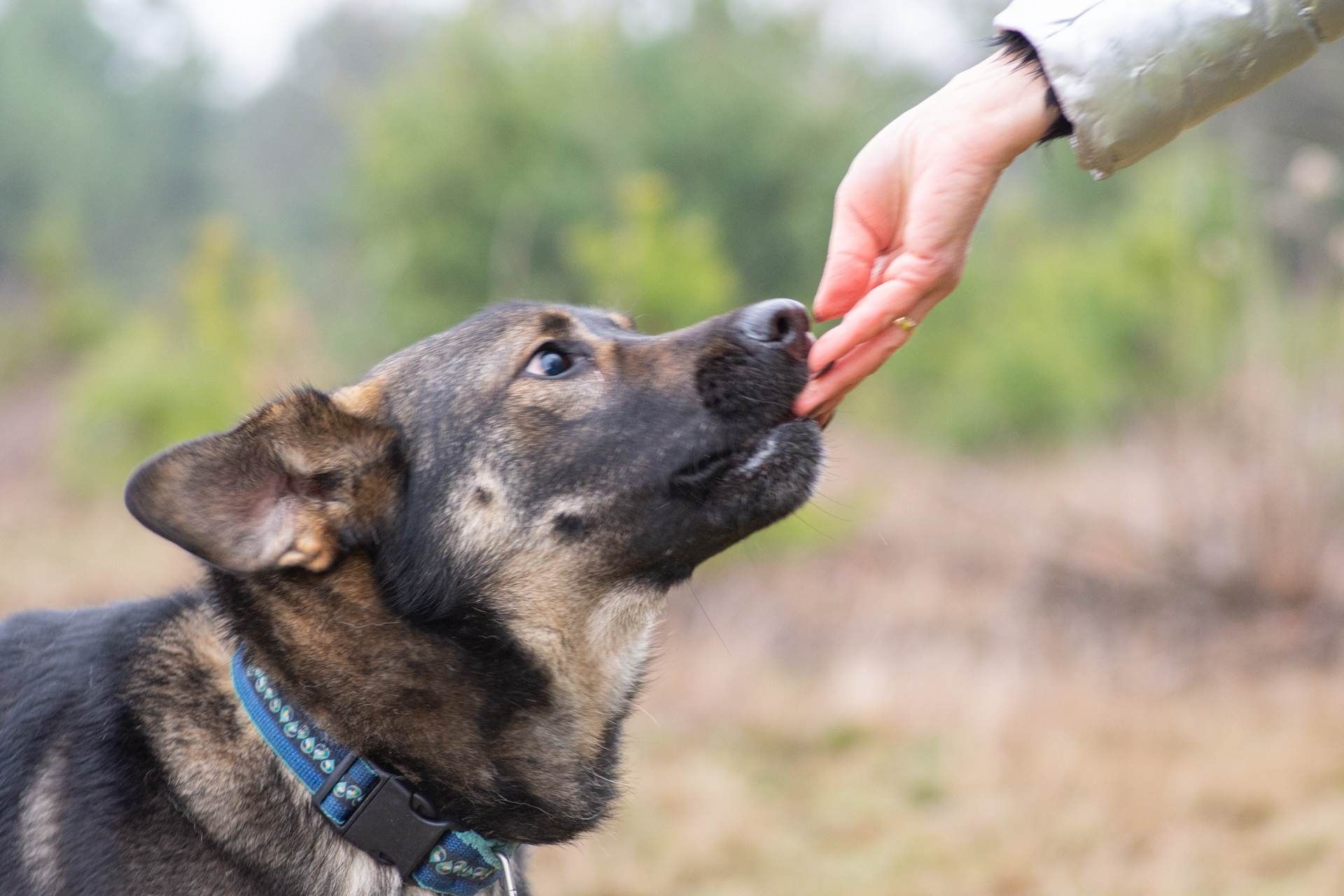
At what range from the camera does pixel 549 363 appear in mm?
2697

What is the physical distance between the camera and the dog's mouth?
2.54 metres

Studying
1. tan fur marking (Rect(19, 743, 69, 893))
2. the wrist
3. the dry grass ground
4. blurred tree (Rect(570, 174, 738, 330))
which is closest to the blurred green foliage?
blurred tree (Rect(570, 174, 738, 330))

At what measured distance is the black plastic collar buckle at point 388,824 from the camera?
230 centimetres

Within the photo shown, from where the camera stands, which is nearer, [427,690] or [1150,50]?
[1150,50]

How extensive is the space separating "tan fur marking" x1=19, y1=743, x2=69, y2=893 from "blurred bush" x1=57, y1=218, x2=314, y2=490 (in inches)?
239

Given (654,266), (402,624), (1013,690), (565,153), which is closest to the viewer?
(402,624)

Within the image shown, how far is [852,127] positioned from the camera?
1038 centimetres

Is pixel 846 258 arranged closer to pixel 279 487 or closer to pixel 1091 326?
pixel 279 487

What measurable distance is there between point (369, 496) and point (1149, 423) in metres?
6.58

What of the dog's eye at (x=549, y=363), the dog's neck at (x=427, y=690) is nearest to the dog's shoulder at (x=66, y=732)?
the dog's neck at (x=427, y=690)

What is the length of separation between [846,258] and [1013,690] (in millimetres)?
4404

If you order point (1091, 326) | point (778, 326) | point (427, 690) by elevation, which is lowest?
point (1091, 326)

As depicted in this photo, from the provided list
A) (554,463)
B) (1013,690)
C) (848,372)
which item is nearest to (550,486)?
(554,463)

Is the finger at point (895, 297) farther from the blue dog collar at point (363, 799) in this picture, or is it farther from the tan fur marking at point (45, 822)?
the tan fur marking at point (45, 822)
